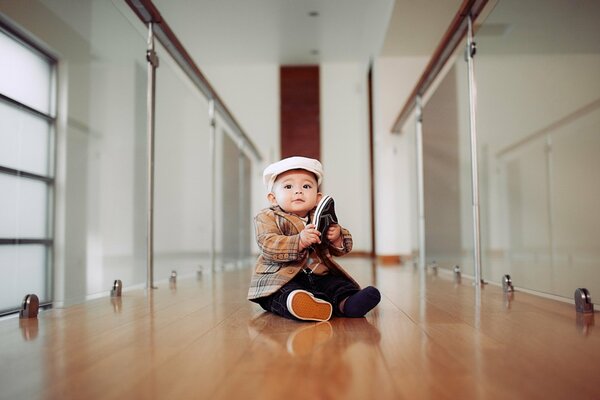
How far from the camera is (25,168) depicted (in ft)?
4.48

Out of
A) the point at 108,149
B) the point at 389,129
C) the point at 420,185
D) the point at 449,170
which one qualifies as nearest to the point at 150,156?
the point at 108,149

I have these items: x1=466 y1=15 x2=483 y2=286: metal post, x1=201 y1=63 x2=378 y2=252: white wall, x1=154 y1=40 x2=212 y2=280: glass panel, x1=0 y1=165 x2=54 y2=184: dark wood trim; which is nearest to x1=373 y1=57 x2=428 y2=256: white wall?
x1=201 y1=63 x2=378 y2=252: white wall

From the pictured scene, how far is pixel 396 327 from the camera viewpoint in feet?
4.02

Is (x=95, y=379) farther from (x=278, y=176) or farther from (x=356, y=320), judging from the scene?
(x=278, y=176)

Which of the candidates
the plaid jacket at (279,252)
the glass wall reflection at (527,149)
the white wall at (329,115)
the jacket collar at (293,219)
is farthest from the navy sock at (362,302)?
the white wall at (329,115)

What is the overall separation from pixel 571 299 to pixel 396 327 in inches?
25.2

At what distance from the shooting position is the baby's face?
1519 mm

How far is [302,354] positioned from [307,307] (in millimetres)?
401

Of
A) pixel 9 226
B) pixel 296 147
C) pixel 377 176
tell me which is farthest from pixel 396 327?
pixel 296 147

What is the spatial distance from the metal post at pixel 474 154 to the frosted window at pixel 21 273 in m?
1.51

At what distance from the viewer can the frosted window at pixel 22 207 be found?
1.28 meters

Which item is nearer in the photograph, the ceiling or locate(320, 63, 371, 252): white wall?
the ceiling

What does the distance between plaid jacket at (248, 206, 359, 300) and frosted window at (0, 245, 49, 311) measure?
528 mm

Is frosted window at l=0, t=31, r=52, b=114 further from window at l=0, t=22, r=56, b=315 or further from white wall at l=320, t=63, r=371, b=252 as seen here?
white wall at l=320, t=63, r=371, b=252
